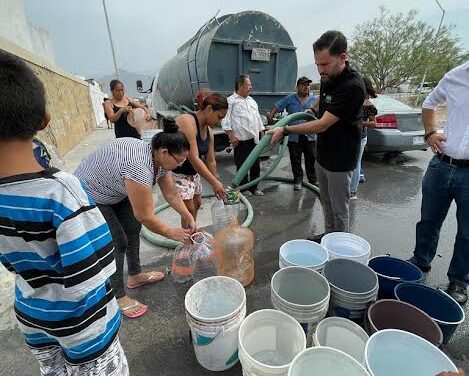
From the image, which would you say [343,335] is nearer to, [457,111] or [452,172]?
[452,172]

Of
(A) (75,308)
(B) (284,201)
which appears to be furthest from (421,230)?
(A) (75,308)

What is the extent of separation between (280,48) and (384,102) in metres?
3.12

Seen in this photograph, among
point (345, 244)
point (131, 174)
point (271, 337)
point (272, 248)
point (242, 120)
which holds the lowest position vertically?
point (272, 248)

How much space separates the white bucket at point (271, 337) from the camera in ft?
5.85

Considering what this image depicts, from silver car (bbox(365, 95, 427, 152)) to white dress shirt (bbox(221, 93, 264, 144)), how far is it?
3.32m

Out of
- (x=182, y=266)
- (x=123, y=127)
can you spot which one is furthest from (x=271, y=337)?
(x=123, y=127)

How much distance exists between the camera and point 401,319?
191 cm

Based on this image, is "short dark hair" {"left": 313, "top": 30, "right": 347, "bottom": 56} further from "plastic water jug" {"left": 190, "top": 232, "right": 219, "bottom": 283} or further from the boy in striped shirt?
the boy in striped shirt

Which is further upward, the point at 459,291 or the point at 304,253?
the point at 304,253

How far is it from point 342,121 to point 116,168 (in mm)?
2172

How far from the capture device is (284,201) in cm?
501

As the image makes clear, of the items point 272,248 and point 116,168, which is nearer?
point 116,168

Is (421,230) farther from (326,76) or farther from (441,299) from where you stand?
(326,76)

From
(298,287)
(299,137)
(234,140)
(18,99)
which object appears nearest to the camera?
(18,99)
